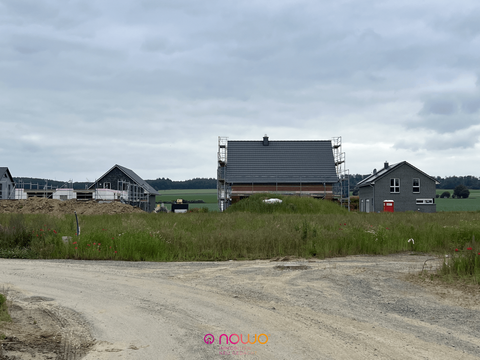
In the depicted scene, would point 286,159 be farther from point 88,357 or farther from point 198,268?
point 88,357

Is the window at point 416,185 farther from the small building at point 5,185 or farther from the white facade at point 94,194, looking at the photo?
the small building at point 5,185

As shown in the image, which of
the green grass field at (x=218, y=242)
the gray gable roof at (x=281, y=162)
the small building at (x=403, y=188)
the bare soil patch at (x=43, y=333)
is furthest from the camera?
the small building at (x=403, y=188)

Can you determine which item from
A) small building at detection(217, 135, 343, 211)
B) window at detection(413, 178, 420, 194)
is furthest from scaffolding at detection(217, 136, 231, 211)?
window at detection(413, 178, 420, 194)

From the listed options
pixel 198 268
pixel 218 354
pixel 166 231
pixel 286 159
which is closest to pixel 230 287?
pixel 198 268

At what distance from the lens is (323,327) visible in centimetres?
539

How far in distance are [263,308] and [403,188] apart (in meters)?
43.9

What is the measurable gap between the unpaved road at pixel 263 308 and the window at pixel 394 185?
3829cm

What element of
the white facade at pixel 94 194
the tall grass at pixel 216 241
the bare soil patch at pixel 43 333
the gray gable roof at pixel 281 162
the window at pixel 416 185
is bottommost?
the bare soil patch at pixel 43 333

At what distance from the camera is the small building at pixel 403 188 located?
45.9 metres

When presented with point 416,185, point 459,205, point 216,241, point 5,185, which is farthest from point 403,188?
point 5,185

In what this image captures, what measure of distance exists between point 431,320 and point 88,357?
4681mm

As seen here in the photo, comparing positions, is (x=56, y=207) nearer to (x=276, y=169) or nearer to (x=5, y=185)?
(x=276, y=169)

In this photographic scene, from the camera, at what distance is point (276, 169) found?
45.5 m

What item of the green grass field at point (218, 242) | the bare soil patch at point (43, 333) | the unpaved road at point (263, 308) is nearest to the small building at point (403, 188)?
the green grass field at point (218, 242)
